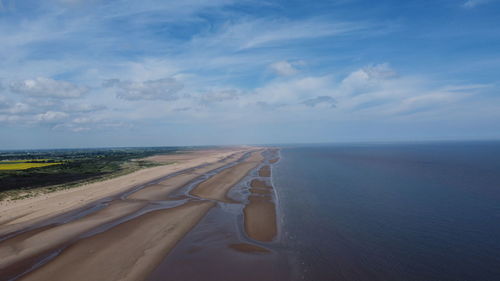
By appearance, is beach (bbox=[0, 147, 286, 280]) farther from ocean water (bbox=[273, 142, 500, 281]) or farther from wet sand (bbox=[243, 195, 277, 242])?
ocean water (bbox=[273, 142, 500, 281])

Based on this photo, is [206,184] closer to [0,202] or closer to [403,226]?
[0,202]

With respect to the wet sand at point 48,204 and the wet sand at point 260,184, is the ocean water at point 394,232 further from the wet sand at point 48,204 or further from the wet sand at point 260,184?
the wet sand at point 48,204

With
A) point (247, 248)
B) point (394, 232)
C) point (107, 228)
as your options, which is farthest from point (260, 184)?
point (107, 228)

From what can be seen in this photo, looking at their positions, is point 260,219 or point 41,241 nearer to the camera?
point 41,241

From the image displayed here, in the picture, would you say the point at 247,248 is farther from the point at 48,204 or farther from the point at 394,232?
the point at 48,204

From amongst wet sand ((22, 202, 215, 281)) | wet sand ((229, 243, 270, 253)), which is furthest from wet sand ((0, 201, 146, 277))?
wet sand ((229, 243, 270, 253))

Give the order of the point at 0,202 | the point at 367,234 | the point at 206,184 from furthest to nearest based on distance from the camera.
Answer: the point at 206,184 → the point at 0,202 → the point at 367,234

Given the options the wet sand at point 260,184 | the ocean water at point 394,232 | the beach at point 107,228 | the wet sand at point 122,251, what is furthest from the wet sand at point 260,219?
the wet sand at point 260,184

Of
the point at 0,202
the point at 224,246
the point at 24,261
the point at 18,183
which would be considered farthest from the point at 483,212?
the point at 18,183
